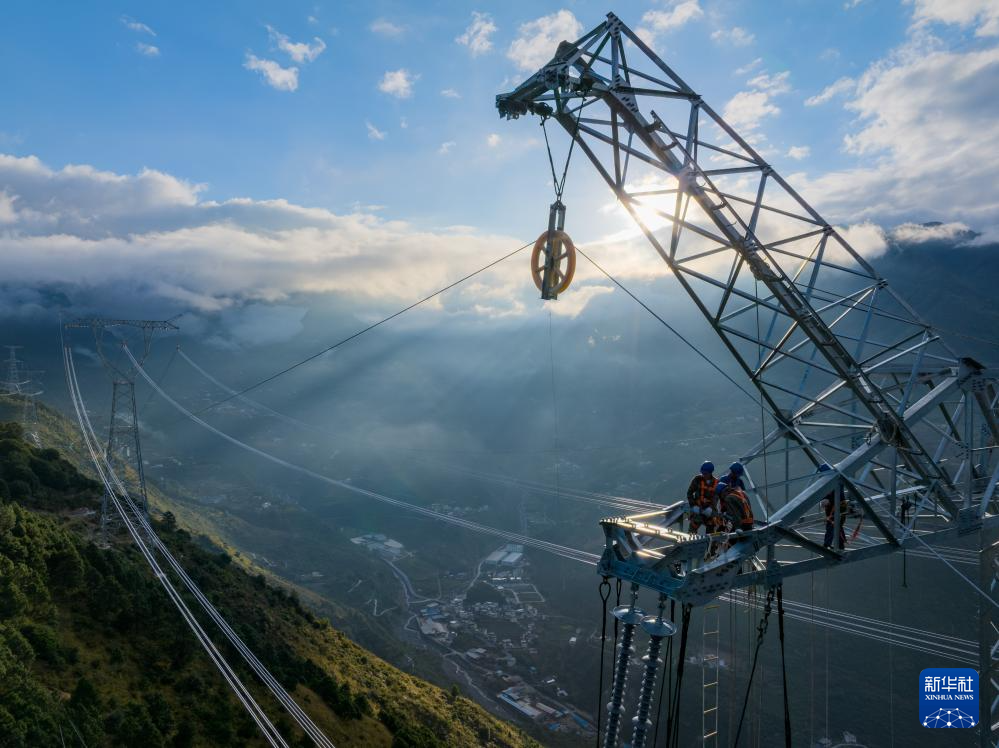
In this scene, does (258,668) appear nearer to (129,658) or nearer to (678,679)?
(129,658)

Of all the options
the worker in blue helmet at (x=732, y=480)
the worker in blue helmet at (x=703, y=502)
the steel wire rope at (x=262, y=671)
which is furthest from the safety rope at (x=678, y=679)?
the steel wire rope at (x=262, y=671)

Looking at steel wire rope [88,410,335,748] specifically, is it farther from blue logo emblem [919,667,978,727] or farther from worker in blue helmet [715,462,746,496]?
blue logo emblem [919,667,978,727]

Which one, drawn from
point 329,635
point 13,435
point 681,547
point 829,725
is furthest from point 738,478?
point 829,725

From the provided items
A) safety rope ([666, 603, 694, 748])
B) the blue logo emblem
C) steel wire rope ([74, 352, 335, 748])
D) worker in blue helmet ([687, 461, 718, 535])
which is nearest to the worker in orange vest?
worker in blue helmet ([687, 461, 718, 535])

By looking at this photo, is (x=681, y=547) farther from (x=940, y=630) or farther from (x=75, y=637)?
(x=940, y=630)

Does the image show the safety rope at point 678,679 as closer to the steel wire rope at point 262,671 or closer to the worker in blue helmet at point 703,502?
the worker in blue helmet at point 703,502
